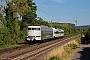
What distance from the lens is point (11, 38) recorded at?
40.0m

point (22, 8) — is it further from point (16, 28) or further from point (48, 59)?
point (48, 59)

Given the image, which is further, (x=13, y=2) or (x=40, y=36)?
(x=13, y=2)

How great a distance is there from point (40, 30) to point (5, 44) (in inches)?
243

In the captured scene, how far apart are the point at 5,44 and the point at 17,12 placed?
37.7ft

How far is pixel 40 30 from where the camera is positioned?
128ft

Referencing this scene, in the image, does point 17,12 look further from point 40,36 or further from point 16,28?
point 40,36

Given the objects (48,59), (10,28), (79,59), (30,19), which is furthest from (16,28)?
(30,19)

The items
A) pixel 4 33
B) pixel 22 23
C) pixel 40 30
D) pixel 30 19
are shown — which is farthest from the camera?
pixel 30 19

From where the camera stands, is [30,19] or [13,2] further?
[30,19]

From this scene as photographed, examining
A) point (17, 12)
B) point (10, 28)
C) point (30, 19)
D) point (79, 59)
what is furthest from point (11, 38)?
point (30, 19)

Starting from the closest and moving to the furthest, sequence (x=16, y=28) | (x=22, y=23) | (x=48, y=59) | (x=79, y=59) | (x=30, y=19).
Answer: (x=48, y=59), (x=79, y=59), (x=16, y=28), (x=22, y=23), (x=30, y=19)

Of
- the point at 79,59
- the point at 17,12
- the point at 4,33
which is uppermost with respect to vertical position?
the point at 17,12

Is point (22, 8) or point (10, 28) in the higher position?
point (22, 8)

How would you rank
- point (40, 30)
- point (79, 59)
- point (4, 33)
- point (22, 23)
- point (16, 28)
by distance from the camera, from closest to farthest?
1. point (79, 59)
2. point (4, 33)
3. point (40, 30)
4. point (16, 28)
5. point (22, 23)
